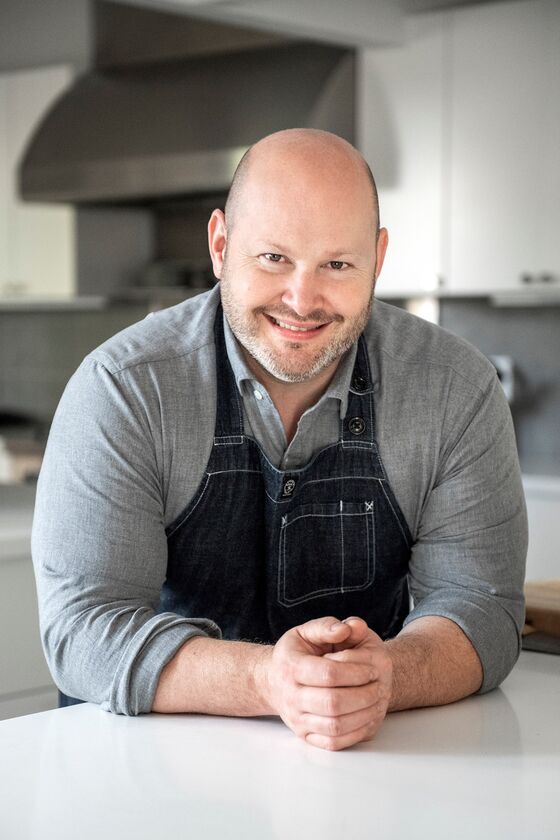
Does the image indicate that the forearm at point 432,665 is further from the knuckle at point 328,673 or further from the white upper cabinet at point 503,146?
the white upper cabinet at point 503,146

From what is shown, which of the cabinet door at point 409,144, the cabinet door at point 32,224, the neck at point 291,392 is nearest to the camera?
the neck at point 291,392

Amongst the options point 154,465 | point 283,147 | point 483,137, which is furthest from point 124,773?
point 483,137

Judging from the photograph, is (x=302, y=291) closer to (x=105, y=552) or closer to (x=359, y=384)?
(x=359, y=384)

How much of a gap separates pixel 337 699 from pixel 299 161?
A: 27.1 inches

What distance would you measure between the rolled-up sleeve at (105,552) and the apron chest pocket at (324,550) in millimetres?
185

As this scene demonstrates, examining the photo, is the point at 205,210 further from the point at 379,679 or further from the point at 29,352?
the point at 379,679

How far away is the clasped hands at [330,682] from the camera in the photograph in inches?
A: 48.6

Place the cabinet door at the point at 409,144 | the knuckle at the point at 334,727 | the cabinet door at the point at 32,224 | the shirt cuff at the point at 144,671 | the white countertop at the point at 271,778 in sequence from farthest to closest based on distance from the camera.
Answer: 1. the cabinet door at the point at 32,224
2. the cabinet door at the point at 409,144
3. the shirt cuff at the point at 144,671
4. the knuckle at the point at 334,727
5. the white countertop at the point at 271,778

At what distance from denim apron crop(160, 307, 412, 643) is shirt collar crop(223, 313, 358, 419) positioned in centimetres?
1

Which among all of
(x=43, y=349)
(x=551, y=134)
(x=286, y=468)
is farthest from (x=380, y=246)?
(x=43, y=349)

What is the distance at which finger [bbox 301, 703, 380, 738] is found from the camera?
122cm

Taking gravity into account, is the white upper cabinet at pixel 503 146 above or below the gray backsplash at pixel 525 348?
above

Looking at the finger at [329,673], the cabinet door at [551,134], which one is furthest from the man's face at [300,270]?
the cabinet door at [551,134]

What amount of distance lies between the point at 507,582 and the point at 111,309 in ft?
13.2
